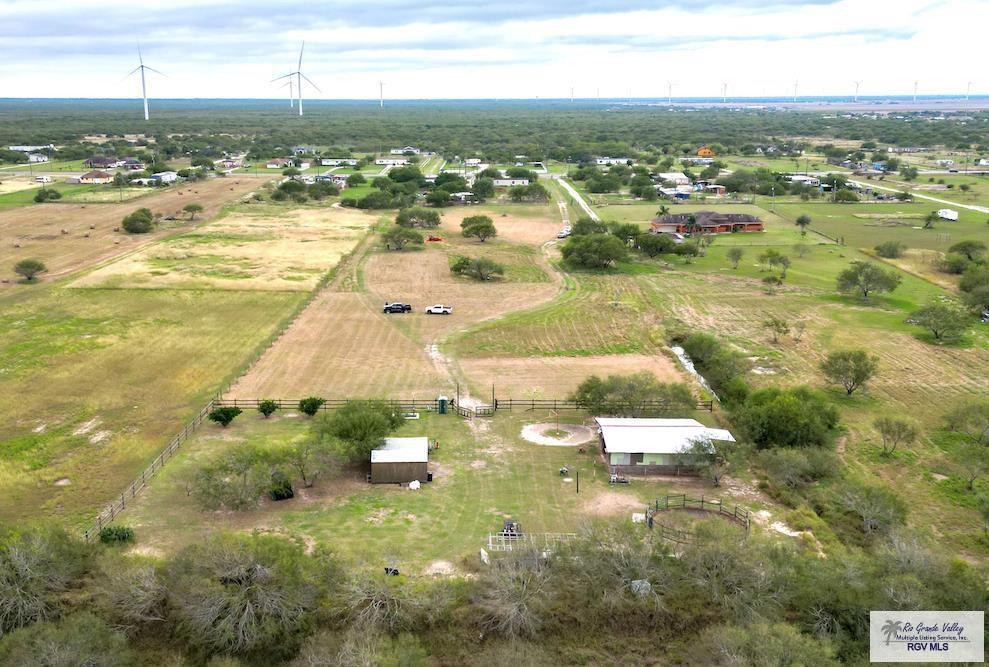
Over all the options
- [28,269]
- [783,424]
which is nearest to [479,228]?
[28,269]

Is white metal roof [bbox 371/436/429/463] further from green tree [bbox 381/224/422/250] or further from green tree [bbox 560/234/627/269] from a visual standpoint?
green tree [bbox 381/224/422/250]

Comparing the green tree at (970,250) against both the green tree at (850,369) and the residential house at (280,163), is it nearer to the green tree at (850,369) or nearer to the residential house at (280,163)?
the green tree at (850,369)

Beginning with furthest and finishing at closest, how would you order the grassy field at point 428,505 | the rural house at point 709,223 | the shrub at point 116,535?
the rural house at point 709,223 < the grassy field at point 428,505 < the shrub at point 116,535

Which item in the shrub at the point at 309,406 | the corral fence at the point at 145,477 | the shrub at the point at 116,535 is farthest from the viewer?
the shrub at the point at 309,406

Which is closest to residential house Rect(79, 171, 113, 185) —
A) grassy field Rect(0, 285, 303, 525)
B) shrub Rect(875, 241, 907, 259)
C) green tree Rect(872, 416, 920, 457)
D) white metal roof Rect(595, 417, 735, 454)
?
grassy field Rect(0, 285, 303, 525)

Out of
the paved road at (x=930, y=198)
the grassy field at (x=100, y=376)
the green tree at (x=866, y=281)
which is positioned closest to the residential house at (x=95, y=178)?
the grassy field at (x=100, y=376)

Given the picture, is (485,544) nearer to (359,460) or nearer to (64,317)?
(359,460)
